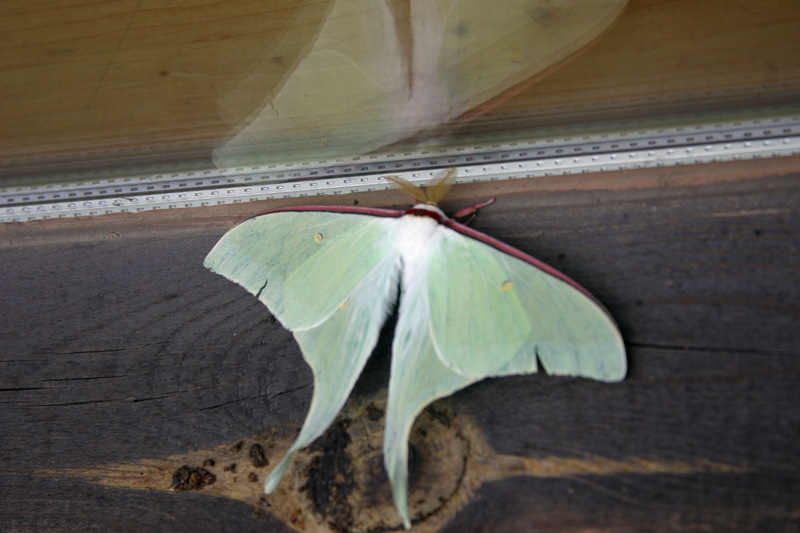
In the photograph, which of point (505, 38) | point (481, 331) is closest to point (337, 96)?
point (505, 38)

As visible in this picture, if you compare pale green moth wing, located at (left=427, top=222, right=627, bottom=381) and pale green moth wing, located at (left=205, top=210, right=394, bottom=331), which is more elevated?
pale green moth wing, located at (left=205, top=210, right=394, bottom=331)

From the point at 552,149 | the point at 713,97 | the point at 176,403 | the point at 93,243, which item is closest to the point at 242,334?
the point at 176,403

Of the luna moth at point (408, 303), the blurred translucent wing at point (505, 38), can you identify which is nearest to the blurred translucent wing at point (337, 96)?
the blurred translucent wing at point (505, 38)

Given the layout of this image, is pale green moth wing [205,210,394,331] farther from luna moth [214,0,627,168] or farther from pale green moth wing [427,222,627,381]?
luna moth [214,0,627,168]

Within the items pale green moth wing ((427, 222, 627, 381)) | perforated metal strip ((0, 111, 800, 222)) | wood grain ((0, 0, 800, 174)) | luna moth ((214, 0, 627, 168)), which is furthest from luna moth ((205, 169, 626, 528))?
wood grain ((0, 0, 800, 174))

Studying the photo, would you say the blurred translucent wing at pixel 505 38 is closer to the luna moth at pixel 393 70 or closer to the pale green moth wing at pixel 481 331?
the luna moth at pixel 393 70

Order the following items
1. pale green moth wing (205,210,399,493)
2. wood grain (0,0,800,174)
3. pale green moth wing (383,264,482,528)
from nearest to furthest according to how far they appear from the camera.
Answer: pale green moth wing (383,264,482,528) → pale green moth wing (205,210,399,493) → wood grain (0,0,800,174)

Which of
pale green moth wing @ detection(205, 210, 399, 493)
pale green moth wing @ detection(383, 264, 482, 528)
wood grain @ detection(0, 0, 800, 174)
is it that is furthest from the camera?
wood grain @ detection(0, 0, 800, 174)
